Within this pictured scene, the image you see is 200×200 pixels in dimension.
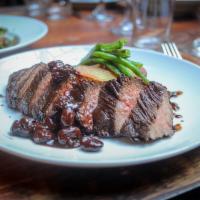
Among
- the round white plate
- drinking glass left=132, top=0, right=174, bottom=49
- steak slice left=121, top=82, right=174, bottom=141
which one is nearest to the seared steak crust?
steak slice left=121, top=82, right=174, bottom=141

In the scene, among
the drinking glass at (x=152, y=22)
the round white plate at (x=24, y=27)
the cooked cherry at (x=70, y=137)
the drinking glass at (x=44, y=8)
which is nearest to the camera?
the cooked cherry at (x=70, y=137)

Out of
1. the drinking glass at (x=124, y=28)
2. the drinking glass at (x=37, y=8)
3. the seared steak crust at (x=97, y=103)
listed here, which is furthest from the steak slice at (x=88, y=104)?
the drinking glass at (x=37, y=8)

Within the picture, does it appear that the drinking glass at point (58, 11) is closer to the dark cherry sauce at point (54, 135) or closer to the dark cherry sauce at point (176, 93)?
the dark cherry sauce at point (176, 93)

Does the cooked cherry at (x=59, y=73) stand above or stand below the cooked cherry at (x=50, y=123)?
above

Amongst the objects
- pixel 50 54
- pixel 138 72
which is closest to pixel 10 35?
pixel 50 54

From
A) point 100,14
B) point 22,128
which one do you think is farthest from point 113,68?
point 100,14

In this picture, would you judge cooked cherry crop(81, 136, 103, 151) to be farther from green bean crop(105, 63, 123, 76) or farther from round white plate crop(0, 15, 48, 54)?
round white plate crop(0, 15, 48, 54)

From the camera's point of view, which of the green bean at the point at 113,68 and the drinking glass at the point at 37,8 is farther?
the drinking glass at the point at 37,8

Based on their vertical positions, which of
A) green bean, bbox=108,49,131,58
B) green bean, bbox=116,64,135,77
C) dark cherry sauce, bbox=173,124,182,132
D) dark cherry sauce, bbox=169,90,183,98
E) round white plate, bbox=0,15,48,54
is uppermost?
green bean, bbox=108,49,131,58
